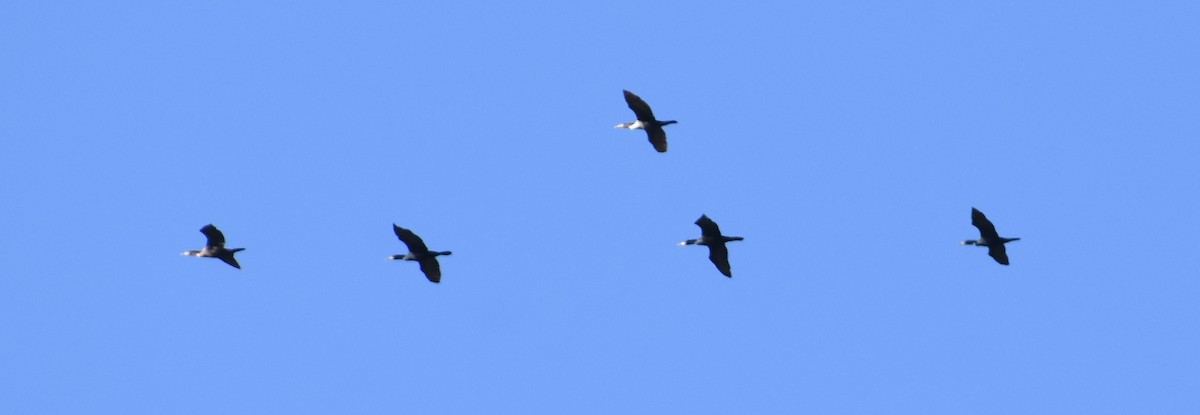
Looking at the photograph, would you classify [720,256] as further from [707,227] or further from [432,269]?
[432,269]

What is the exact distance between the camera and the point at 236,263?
64250 millimetres

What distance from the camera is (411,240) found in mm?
63156

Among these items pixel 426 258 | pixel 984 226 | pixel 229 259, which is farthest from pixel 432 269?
pixel 984 226

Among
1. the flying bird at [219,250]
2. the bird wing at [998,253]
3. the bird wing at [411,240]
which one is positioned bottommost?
the bird wing at [998,253]

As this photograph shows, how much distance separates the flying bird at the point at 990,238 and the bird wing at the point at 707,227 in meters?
6.88

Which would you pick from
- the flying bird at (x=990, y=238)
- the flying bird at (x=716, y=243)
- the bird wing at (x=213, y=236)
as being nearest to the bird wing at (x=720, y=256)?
the flying bird at (x=716, y=243)

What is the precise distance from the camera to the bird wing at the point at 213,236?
206 feet

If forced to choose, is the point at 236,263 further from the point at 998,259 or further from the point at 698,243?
the point at 998,259

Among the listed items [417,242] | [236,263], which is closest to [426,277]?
[417,242]

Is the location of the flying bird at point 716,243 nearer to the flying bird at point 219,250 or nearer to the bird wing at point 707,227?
the bird wing at point 707,227

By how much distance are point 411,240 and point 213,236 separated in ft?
17.3

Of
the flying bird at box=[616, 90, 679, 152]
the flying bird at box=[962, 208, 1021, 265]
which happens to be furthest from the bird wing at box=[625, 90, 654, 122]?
the flying bird at box=[962, 208, 1021, 265]

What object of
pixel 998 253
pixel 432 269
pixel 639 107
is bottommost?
pixel 998 253

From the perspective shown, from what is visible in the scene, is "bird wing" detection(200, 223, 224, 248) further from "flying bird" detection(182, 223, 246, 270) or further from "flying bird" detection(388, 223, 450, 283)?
"flying bird" detection(388, 223, 450, 283)
